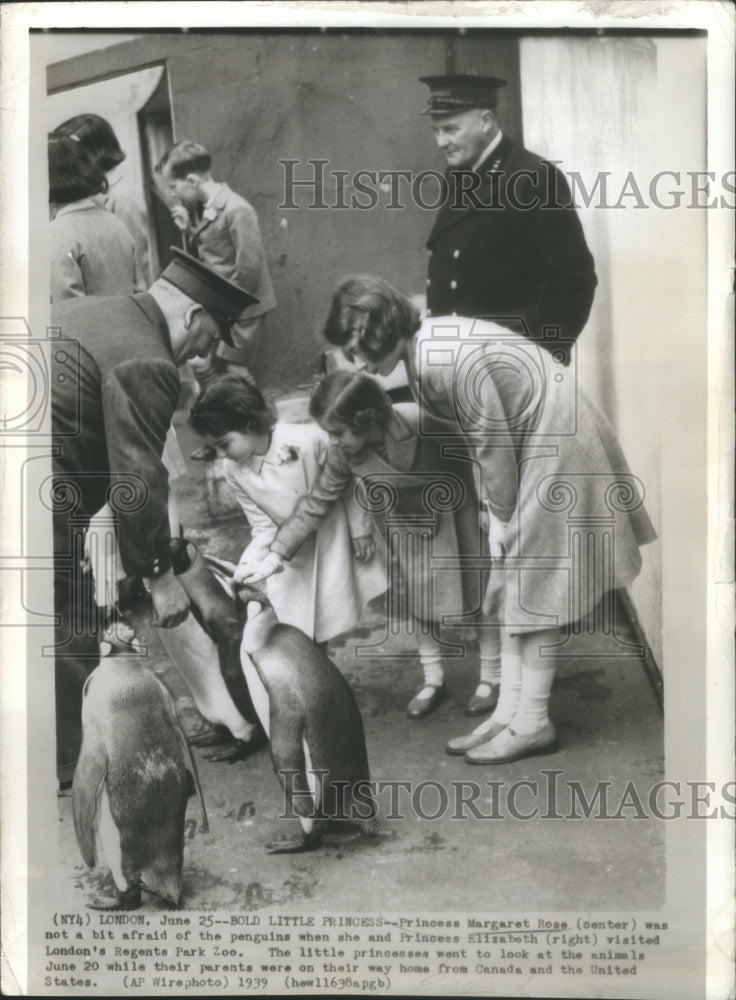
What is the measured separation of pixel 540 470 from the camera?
4.11 m

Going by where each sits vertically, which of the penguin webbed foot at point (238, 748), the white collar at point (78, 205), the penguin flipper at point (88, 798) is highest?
the white collar at point (78, 205)

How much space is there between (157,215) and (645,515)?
2304 millimetres

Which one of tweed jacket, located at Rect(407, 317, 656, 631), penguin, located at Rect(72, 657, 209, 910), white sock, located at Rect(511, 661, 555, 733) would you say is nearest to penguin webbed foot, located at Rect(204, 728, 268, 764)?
penguin, located at Rect(72, 657, 209, 910)

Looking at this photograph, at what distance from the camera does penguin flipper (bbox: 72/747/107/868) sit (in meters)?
4.14

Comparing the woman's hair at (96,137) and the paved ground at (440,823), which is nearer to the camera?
the paved ground at (440,823)

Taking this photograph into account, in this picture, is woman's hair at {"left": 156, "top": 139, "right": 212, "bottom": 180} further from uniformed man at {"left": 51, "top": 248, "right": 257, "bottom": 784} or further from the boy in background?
uniformed man at {"left": 51, "top": 248, "right": 257, "bottom": 784}

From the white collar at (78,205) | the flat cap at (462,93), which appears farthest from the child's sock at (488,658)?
the white collar at (78,205)

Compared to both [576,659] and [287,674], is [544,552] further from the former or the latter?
[287,674]

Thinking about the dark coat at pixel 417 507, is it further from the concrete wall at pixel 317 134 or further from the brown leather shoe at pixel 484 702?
the concrete wall at pixel 317 134

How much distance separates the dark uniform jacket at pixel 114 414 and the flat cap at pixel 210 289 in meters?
0.16

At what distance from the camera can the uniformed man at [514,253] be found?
4.11 metres

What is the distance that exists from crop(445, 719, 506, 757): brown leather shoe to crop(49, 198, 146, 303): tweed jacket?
2.21 metres

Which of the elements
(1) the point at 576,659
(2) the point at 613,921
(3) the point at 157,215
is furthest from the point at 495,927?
(3) the point at 157,215

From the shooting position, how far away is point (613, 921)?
13.3 feet
